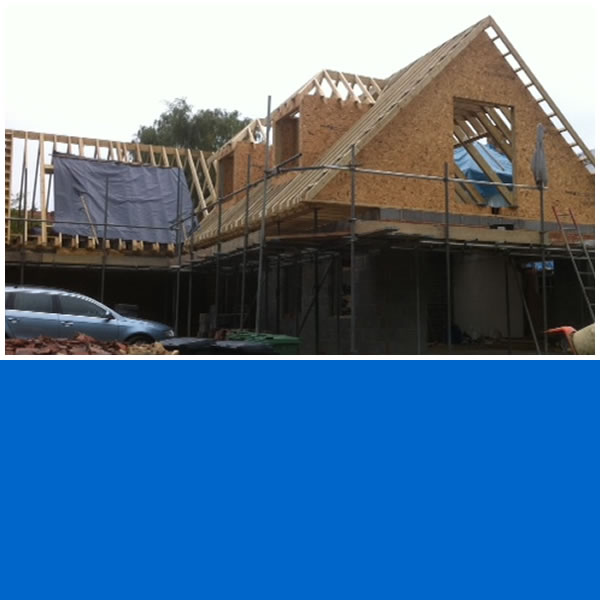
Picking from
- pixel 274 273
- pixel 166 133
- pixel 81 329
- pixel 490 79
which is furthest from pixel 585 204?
pixel 166 133

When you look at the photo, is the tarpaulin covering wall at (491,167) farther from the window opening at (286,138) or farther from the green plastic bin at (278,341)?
the green plastic bin at (278,341)

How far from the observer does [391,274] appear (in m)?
12.6

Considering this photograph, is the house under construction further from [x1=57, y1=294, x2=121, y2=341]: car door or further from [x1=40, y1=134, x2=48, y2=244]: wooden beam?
[x1=57, y1=294, x2=121, y2=341]: car door

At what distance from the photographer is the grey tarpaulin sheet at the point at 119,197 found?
18.6 metres

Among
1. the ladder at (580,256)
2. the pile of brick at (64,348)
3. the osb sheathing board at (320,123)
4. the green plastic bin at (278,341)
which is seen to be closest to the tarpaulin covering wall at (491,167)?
the ladder at (580,256)

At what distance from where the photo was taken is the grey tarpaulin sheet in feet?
60.9

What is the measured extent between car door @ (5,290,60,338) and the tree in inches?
1078

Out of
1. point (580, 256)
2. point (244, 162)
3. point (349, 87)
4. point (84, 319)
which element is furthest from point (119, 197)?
point (580, 256)

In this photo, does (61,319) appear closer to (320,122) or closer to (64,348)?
(64,348)

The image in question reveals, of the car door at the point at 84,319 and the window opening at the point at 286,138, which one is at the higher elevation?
the window opening at the point at 286,138

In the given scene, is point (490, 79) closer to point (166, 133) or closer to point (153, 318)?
point (153, 318)

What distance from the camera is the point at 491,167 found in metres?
18.2

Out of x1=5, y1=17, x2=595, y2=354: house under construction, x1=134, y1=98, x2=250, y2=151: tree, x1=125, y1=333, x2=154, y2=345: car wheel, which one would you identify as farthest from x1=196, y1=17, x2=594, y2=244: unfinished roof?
x1=134, y1=98, x2=250, y2=151: tree

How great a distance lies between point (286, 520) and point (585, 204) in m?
13.5
